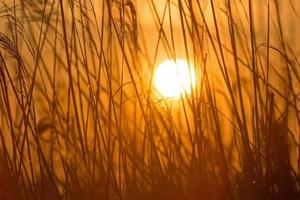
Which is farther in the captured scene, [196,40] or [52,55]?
[52,55]

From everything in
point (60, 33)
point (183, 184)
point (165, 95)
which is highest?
point (60, 33)

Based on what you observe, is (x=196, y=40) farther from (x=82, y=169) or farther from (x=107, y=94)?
(x=82, y=169)

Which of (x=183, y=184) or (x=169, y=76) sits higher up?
(x=169, y=76)

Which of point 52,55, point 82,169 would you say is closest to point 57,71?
point 52,55

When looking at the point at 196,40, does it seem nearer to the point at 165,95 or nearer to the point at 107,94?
the point at 165,95

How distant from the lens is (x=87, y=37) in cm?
123

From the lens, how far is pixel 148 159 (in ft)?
3.97

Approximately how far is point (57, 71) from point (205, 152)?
503 millimetres

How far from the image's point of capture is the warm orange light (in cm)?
120

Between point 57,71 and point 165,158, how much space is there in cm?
42

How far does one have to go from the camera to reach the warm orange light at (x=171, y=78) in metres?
1.20

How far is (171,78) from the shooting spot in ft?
4.01

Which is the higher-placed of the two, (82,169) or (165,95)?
(165,95)

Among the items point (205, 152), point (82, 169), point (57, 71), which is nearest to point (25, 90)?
point (57, 71)
